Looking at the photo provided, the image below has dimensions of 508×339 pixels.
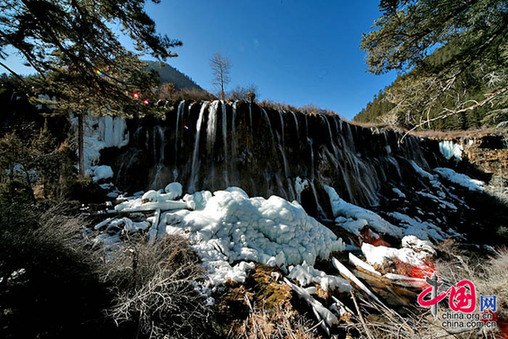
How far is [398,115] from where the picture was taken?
5.33 metres

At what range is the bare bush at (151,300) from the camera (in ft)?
5.94

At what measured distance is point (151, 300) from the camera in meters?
1.96

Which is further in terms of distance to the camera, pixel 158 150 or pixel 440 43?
pixel 158 150

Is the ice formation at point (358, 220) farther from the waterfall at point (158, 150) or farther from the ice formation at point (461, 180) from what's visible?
the ice formation at point (461, 180)

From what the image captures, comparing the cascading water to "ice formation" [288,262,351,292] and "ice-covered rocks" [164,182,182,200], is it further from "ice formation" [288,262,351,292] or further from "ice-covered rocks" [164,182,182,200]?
Answer: "ice formation" [288,262,351,292]

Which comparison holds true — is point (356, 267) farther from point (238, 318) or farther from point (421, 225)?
point (421, 225)

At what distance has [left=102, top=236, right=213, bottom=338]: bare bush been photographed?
181cm

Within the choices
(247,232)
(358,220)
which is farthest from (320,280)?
(358,220)

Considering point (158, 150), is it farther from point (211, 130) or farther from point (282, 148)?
point (282, 148)

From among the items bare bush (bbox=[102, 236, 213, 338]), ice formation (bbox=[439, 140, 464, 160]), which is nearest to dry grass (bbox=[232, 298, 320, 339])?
bare bush (bbox=[102, 236, 213, 338])

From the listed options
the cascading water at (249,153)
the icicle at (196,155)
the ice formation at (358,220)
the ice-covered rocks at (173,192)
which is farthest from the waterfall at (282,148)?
the ice-covered rocks at (173,192)

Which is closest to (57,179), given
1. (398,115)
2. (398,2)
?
(398,2)

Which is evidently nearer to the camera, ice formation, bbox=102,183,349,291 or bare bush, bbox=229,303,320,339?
bare bush, bbox=229,303,320,339

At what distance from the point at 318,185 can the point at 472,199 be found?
14.3 meters
